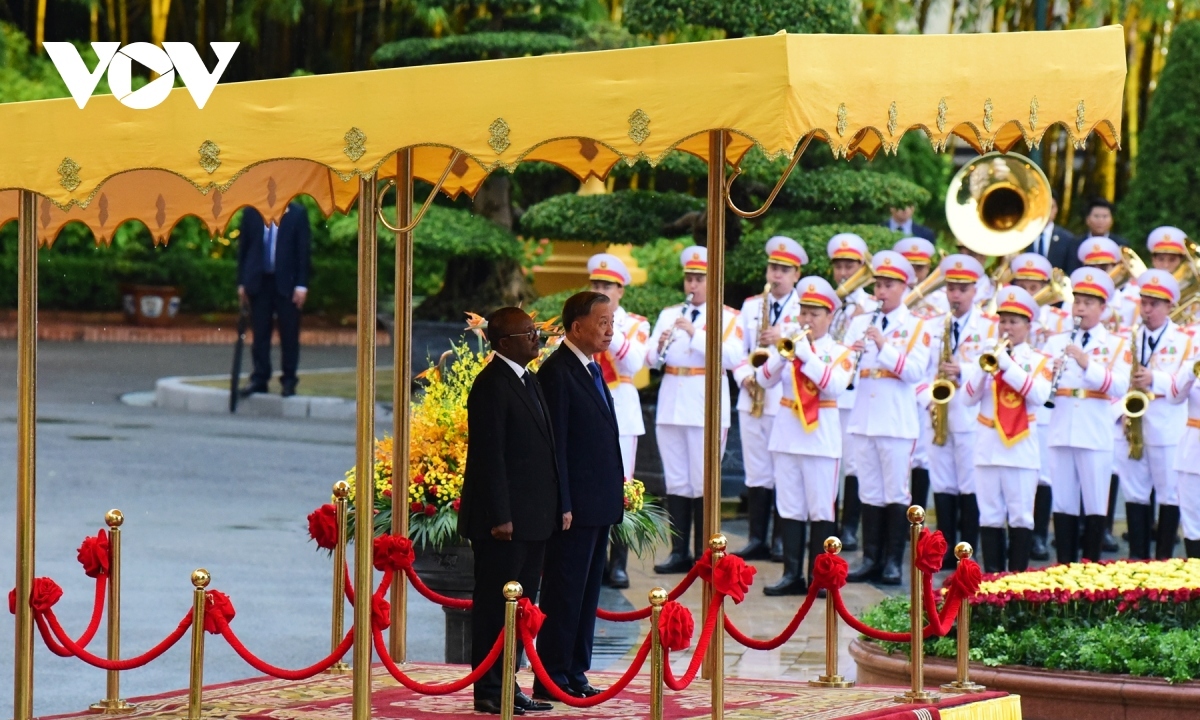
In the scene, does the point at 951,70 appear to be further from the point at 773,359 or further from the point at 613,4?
the point at 613,4

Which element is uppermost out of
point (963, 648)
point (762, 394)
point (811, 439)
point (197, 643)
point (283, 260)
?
point (283, 260)

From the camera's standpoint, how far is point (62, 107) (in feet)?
22.7

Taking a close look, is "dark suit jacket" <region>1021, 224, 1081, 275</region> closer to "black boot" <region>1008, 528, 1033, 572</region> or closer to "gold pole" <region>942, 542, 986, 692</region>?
"black boot" <region>1008, 528, 1033, 572</region>

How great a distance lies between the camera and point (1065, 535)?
12602mm

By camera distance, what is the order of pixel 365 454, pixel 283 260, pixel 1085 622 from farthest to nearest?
pixel 283 260 → pixel 1085 622 → pixel 365 454

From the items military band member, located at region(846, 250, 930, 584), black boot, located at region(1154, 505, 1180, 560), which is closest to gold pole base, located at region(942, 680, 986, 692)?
military band member, located at region(846, 250, 930, 584)

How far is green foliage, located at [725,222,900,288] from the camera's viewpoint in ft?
48.4

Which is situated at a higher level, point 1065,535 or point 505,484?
point 505,484

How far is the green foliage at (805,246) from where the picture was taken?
14.8m

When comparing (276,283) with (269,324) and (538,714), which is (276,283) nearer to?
(269,324)

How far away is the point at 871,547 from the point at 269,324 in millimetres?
9508

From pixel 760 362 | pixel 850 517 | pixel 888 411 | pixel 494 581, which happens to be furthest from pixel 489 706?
pixel 850 517

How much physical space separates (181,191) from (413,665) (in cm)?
226

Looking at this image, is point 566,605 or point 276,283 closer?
point 566,605
